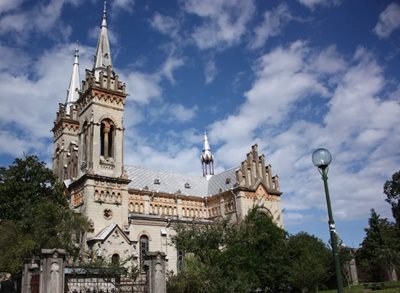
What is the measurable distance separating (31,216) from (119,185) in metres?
11.2

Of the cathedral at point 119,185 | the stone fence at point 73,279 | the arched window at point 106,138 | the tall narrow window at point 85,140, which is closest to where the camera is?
the stone fence at point 73,279

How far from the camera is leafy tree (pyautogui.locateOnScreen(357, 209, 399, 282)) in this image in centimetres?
5084

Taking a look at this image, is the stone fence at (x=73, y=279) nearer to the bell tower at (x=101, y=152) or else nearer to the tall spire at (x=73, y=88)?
the bell tower at (x=101, y=152)

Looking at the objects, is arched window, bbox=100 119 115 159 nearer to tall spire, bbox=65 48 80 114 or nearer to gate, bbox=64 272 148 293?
tall spire, bbox=65 48 80 114

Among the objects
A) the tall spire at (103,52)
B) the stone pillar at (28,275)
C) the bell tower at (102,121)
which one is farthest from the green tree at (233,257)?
the tall spire at (103,52)

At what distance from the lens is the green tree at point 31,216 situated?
102 feet

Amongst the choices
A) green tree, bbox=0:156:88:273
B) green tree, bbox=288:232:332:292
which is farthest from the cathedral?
green tree, bbox=288:232:332:292

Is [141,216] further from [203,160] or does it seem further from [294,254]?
[203,160]

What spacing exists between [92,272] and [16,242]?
32.5ft

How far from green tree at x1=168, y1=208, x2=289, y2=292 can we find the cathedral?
960 cm

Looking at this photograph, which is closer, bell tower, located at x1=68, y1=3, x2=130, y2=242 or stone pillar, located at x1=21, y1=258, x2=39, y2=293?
stone pillar, located at x1=21, y1=258, x2=39, y2=293

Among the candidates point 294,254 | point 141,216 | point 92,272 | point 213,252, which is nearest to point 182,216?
point 141,216

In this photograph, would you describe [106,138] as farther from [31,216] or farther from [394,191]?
[394,191]

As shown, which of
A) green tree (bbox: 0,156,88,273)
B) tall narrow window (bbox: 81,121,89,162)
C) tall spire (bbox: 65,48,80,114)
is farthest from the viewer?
tall spire (bbox: 65,48,80,114)
